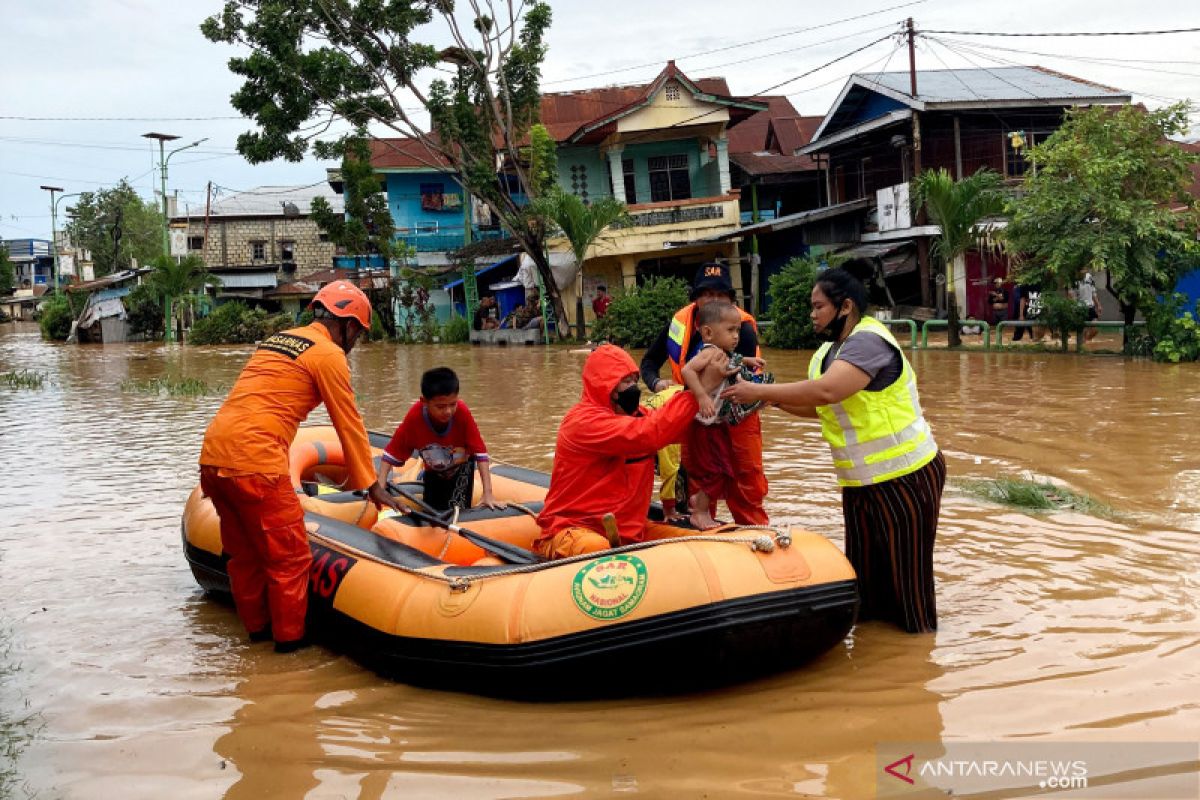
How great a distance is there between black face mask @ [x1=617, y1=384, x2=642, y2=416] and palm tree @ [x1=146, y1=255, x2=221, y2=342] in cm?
3727

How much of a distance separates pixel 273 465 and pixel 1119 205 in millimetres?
13719

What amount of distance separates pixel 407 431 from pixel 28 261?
9634cm

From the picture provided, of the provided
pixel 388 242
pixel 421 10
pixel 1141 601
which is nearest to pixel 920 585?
pixel 1141 601

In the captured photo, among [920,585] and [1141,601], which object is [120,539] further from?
[1141,601]

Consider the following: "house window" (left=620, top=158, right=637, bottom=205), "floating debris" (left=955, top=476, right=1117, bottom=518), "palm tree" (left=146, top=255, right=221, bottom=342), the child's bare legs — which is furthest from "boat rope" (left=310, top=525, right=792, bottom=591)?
"palm tree" (left=146, top=255, right=221, bottom=342)

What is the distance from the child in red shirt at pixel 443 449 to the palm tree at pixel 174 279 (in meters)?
35.7

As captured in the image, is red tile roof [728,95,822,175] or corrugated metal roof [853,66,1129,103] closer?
corrugated metal roof [853,66,1129,103]

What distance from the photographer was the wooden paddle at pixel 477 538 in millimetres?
5383

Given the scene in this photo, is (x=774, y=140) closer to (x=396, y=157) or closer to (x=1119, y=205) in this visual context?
(x=396, y=157)

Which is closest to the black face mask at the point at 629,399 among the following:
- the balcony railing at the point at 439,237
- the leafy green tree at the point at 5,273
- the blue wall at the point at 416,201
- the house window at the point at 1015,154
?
the house window at the point at 1015,154

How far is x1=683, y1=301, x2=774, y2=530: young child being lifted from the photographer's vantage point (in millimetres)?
4793

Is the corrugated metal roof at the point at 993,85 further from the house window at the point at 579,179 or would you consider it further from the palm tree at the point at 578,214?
the house window at the point at 579,179

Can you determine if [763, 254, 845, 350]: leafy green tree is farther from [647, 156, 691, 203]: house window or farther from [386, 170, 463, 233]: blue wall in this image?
[386, 170, 463, 233]: blue wall

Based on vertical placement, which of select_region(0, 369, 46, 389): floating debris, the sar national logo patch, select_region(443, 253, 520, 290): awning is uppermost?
select_region(443, 253, 520, 290): awning
